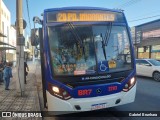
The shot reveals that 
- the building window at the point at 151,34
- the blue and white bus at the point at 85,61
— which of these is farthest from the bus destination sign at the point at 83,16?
the building window at the point at 151,34

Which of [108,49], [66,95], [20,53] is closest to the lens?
[66,95]

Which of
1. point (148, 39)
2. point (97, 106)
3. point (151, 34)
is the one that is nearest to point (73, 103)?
point (97, 106)

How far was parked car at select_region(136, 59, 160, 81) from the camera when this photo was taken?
15754mm

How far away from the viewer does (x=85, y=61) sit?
19.9ft

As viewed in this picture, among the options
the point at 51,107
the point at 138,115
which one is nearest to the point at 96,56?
the point at 51,107

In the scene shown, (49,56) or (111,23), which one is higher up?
(111,23)

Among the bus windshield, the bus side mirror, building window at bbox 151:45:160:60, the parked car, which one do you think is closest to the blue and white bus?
the bus windshield

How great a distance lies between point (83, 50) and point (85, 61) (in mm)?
302

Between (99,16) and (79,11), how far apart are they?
1.91 ft

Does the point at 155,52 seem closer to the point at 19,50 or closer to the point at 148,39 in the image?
the point at 148,39

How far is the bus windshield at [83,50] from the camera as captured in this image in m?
5.99

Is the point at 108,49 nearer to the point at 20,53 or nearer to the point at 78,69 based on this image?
the point at 78,69

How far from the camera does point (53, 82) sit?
19.2 feet

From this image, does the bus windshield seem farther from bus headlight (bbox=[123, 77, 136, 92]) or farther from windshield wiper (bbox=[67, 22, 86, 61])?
bus headlight (bbox=[123, 77, 136, 92])
